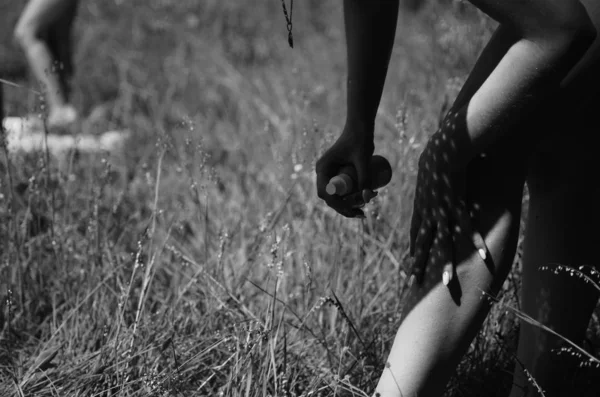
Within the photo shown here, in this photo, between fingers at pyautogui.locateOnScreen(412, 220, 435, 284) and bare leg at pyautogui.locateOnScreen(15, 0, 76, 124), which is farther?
bare leg at pyautogui.locateOnScreen(15, 0, 76, 124)

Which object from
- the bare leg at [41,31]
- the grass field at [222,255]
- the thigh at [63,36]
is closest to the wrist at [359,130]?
the grass field at [222,255]

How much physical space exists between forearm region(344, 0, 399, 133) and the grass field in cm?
31

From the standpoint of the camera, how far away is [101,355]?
5.15 ft

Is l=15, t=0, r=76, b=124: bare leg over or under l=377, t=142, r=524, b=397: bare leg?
under

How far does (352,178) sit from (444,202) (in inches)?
7.0

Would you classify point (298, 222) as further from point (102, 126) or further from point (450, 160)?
point (102, 126)

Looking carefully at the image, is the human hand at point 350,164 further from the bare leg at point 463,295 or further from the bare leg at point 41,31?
the bare leg at point 41,31

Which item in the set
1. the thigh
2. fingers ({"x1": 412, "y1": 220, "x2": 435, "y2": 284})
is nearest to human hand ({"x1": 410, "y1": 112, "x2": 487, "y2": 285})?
fingers ({"x1": 412, "y1": 220, "x2": 435, "y2": 284})

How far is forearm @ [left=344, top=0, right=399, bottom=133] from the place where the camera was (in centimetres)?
129

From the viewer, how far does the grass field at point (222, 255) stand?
63.1 inches

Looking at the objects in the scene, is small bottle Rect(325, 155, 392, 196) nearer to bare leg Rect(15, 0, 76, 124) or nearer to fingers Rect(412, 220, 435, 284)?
fingers Rect(412, 220, 435, 284)

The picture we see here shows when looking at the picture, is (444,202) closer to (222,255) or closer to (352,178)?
(352,178)

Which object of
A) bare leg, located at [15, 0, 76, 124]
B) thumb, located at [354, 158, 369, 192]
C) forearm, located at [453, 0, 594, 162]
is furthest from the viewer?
bare leg, located at [15, 0, 76, 124]

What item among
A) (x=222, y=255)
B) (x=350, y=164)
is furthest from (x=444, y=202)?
(x=222, y=255)
